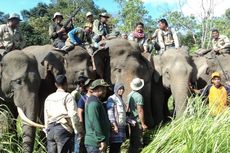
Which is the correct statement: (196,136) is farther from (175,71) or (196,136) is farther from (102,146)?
(175,71)

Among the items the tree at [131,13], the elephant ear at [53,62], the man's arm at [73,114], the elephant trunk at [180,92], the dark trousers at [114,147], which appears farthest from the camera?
the tree at [131,13]

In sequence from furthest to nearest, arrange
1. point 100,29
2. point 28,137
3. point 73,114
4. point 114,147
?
1. point 100,29
2. point 28,137
3. point 114,147
4. point 73,114

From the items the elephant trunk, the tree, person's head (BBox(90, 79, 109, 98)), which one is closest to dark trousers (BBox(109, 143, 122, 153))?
person's head (BBox(90, 79, 109, 98))

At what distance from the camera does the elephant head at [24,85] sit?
8641 millimetres

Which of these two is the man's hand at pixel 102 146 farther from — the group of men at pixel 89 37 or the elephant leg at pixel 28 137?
the group of men at pixel 89 37

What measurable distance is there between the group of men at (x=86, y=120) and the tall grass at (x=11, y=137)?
0.95 metres

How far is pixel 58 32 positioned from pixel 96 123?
20.7ft

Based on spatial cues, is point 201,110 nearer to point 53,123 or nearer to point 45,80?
point 53,123

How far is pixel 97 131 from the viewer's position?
267 inches

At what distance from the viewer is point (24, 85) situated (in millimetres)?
9555

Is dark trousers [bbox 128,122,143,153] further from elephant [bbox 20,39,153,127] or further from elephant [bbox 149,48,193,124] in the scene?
elephant [bbox 20,39,153,127]

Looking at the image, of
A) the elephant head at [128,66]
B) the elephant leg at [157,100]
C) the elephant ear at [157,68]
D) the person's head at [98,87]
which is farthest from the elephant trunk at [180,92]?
the person's head at [98,87]

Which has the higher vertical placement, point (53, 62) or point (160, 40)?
point (160, 40)

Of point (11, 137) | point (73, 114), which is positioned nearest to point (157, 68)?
point (11, 137)
